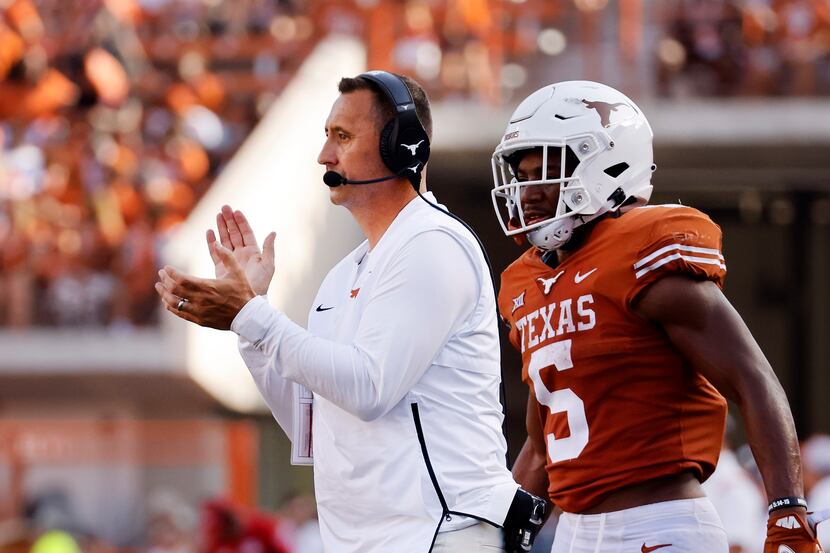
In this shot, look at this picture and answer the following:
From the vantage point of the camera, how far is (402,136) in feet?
11.1

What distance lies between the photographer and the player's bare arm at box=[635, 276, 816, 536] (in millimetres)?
2883

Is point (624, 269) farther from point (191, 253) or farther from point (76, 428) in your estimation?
point (76, 428)

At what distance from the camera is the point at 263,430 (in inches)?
446

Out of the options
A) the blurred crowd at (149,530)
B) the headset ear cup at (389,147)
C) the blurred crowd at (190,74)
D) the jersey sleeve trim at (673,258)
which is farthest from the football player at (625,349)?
the blurred crowd at (190,74)

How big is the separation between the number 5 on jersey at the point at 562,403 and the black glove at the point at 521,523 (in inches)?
4.4

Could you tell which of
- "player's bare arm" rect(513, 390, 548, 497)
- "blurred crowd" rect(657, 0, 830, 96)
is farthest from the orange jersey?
"blurred crowd" rect(657, 0, 830, 96)

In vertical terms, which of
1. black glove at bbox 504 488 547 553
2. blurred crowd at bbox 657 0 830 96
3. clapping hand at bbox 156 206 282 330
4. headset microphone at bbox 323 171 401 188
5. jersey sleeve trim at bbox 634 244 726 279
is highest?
blurred crowd at bbox 657 0 830 96

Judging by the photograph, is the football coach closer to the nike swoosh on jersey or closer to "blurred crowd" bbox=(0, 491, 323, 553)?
the nike swoosh on jersey

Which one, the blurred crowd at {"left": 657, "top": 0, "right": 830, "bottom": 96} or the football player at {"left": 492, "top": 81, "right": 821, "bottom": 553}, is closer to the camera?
the football player at {"left": 492, "top": 81, "right": 821, "bottom": 553}

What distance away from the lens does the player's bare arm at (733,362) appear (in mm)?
2883

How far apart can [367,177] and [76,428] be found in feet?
24.4

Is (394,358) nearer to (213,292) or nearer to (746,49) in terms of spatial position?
(213,292)

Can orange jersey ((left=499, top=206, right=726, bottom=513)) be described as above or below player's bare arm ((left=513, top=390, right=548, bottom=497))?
above

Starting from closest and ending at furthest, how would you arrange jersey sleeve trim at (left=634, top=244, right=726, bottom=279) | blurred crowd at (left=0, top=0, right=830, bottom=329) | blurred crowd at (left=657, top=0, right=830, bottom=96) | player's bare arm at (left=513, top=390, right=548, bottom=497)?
jersey sleeve trim at (left=634, top=244, right=726, bottom=279)
player's bare arm at (left=513, top=390, right=548, bottom=497)
blurred crowd at (left=0, top=0, right=830, bottom=329)
blurred crowd at (left=657, top=0, right=830, bottom=96)
